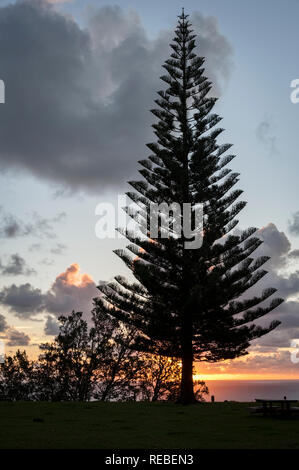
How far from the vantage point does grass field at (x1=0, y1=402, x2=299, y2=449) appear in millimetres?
8062

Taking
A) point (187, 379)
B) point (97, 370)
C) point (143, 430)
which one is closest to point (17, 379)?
point (97, 370)

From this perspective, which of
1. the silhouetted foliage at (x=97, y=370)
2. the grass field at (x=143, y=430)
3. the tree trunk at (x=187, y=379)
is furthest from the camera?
the silhouetted foliage at (x=97, y=370)

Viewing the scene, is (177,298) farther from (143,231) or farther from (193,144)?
(193,144)

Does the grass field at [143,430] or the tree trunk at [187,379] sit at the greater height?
the tree trunk at [187,379]

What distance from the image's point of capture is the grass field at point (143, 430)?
8062 millimetres

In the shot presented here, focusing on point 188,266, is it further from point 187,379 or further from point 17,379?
point 17,379

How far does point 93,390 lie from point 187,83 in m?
16.2

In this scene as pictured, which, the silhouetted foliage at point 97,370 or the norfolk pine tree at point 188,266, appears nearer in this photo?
the norfolk pine tree at point 188,266

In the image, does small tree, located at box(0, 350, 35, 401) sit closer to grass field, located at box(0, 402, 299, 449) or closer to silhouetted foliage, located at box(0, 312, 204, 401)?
silhouetted foliage, located at box(0, 312, 204, 401)

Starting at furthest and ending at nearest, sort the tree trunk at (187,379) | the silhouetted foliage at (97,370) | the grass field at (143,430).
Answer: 1. the silhouetted foliage at (97,370)
2. the tree trunk at (187,379)
3. the grass field at (143,430)

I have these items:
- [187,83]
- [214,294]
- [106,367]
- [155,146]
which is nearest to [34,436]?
[214,294]

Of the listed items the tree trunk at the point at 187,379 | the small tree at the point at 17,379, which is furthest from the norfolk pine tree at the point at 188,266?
the small tree at the point at 17,379

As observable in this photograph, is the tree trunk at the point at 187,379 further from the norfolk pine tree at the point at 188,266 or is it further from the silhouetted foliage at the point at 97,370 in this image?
the silhouetted foliage at the point at 97,370

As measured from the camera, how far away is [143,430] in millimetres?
10188
